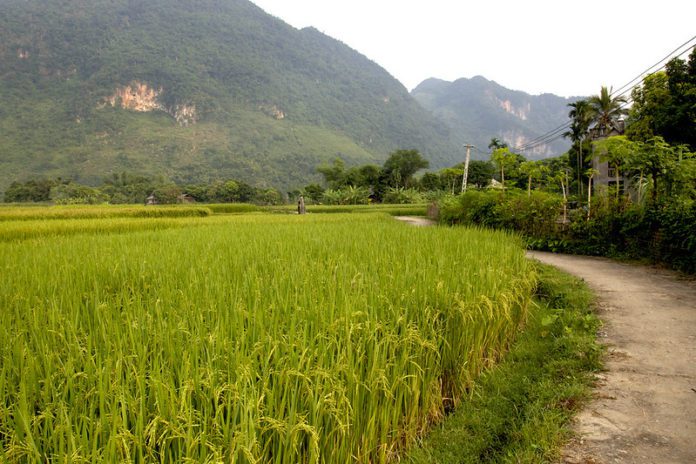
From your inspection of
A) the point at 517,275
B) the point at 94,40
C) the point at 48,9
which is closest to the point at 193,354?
the point at 517,275

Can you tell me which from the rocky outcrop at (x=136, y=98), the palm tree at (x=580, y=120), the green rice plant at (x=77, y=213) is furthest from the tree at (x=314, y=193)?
the rocky outcrop at (x=136, y=98)

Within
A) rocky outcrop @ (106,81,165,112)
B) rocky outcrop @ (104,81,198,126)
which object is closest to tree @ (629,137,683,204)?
rocky outcrop @ (104,81,198,126)

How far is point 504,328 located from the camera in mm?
4215

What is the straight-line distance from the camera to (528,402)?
9.78 ft

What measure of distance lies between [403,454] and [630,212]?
28.6 feet

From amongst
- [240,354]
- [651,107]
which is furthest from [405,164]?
[240,354]

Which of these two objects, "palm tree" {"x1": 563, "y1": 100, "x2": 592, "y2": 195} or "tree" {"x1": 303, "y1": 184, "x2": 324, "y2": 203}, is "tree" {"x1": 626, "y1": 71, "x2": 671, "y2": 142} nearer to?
"palm tree" {"x1": 563, "y1": 100, "x2": 592, "y2": 195}

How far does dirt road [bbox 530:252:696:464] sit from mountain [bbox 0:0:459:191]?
85.3m

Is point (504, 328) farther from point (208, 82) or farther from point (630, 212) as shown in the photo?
point (208, 82)

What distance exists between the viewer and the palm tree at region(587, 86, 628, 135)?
30734mm

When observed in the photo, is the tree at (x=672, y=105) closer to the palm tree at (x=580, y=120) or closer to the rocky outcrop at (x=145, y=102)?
the palm tree at (x=580, y=120)

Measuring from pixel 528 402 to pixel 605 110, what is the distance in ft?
132

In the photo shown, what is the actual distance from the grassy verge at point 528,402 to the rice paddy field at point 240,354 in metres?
0.18

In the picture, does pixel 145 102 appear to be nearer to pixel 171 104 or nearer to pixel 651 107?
pixel 171 104
